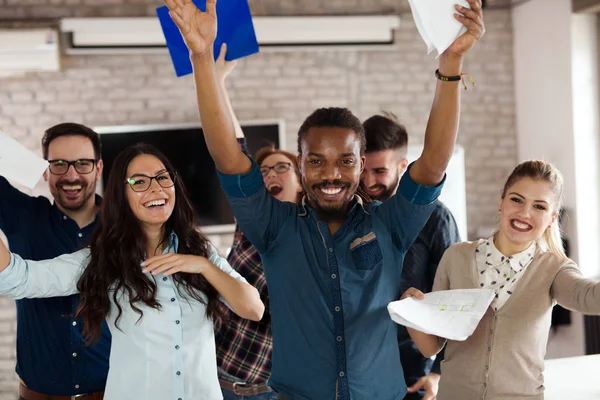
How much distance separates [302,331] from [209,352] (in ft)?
1.67

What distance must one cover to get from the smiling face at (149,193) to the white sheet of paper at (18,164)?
0.26m

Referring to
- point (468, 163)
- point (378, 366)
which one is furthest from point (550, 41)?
point (378, 366)

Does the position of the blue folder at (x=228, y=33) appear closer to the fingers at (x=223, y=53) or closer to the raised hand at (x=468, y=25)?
the fingers at (x=223, y=53)

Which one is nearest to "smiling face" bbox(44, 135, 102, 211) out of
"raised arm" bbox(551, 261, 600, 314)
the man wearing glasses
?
the man wearing glasses

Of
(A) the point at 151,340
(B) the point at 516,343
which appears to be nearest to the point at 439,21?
(B) the point at 516,343

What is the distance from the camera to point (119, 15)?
544 centimetres

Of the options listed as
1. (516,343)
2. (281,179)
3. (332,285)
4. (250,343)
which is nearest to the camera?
(332,285)

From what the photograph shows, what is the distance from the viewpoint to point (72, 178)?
2.48 metres

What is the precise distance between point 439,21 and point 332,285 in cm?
65

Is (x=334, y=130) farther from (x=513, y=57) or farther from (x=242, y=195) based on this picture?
(x=513, y=57)

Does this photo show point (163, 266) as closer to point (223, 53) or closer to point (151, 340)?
point (151, 340)

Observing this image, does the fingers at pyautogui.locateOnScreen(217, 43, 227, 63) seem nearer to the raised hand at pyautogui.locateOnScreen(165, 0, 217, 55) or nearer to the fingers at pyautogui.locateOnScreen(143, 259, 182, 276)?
the raised hand at pyautogui.locateOnScreen(165, 0, 217, 55)

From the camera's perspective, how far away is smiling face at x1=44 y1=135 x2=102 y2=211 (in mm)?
2479

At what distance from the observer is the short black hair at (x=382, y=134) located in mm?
2562
